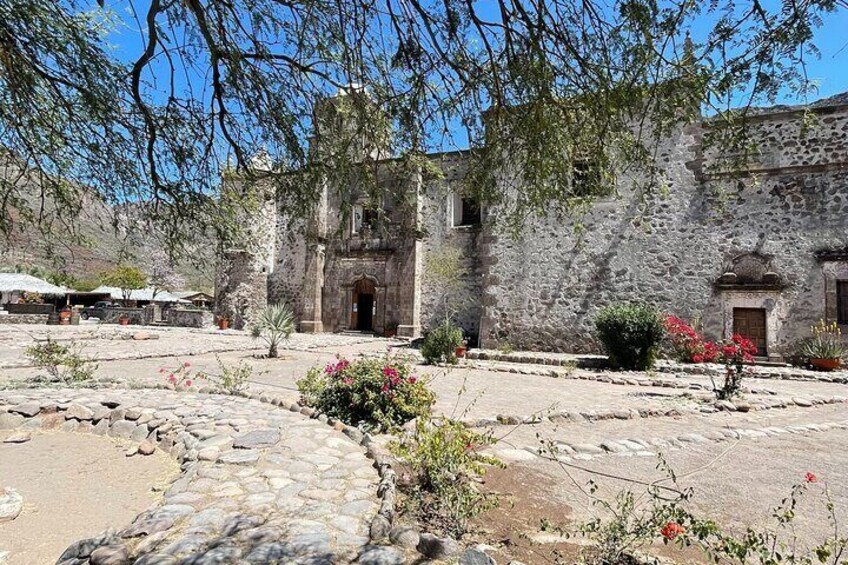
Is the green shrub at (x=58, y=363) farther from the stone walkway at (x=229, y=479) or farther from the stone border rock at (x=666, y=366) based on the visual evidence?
the stone border rock at (x=666, y=366)

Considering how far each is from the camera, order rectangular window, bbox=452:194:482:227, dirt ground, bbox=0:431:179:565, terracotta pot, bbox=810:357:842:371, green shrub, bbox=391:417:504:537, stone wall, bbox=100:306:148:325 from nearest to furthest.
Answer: green shrub, bbox=391:417:504:537
dirt ground, bbox=0:431:179:565
terracotta pot, bbox=810:357:842:371
rectangular window, bbox=452:194:482:227
stone wall, bbox=100:306:148:325

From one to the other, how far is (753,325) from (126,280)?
135 feet

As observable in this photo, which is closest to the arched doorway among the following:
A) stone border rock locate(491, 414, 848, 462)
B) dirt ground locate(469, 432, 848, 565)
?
stone border rock locate(491, 414, 848, 462)

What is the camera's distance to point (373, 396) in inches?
195

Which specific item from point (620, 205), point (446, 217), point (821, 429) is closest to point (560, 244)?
point (620, 205)

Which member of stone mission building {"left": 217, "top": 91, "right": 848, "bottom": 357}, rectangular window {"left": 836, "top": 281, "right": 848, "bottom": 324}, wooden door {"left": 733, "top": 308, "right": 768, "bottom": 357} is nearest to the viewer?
rectangular window {"left": 836, "top": 281, "right": 848, "bottom": 324}

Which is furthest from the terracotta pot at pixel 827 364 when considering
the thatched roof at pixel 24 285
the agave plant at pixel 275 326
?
the thatched roof at pixel 24 285

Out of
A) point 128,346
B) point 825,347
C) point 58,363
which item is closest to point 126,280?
point 128,346

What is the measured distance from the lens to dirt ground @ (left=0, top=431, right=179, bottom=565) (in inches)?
113

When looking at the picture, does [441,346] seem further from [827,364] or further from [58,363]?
[827,364]

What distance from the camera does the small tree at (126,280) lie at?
3548 centimetres

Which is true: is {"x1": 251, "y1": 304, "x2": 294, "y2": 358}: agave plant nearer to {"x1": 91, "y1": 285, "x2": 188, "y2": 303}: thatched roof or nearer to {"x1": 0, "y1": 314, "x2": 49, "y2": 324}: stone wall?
{"x1": 0, "y1": 314, "x2": 49, "y2": 324}: stone wall

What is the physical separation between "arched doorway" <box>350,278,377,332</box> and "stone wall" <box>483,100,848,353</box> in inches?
271

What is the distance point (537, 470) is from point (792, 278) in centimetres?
1100
